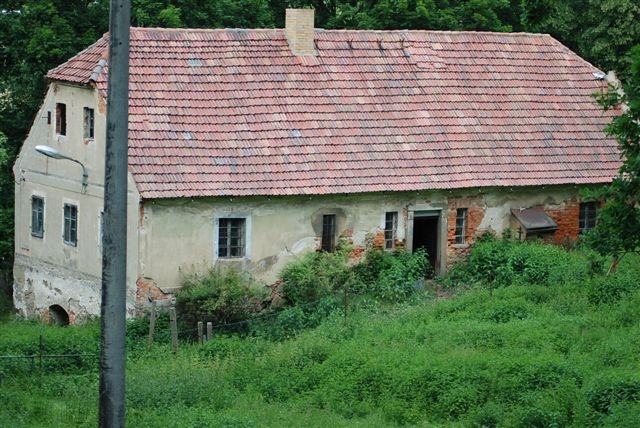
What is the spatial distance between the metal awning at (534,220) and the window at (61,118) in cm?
1015

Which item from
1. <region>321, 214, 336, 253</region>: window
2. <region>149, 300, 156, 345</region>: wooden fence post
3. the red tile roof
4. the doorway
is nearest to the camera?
<region>149, 300, 156, 345</region>: wooden fence post

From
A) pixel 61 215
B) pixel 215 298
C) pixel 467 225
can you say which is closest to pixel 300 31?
pixel 467 225

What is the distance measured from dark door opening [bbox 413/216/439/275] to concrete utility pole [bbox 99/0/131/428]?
16.9 m

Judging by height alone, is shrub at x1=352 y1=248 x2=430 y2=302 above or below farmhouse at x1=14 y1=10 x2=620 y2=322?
below

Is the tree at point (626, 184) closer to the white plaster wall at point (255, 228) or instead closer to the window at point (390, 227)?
the white plaster wall at point (255, 228)

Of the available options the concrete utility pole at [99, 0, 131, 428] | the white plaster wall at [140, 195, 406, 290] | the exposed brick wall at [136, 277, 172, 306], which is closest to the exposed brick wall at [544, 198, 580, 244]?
the white plaster wall at [140, 195, 406, 290]

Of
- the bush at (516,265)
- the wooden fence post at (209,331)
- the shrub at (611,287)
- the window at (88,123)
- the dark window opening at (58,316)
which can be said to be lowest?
the dark window opening at (58,316)

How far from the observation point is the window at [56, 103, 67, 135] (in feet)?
91.0

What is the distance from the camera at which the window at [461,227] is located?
29.0m

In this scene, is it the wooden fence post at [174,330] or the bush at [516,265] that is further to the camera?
the bush at [516,265]

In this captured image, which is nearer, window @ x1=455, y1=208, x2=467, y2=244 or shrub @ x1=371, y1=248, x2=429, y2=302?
shrub @ x1=371, y1=248, x2=429, y2=302

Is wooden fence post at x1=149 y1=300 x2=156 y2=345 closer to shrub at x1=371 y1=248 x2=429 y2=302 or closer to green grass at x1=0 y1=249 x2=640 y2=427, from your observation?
green grass at x1=0 y1=249 x2=640 y2=427

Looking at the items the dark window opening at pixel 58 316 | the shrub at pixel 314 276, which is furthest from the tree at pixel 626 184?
the dark window opening at pixel 58 316

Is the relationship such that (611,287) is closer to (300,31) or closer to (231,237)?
(231,237)
